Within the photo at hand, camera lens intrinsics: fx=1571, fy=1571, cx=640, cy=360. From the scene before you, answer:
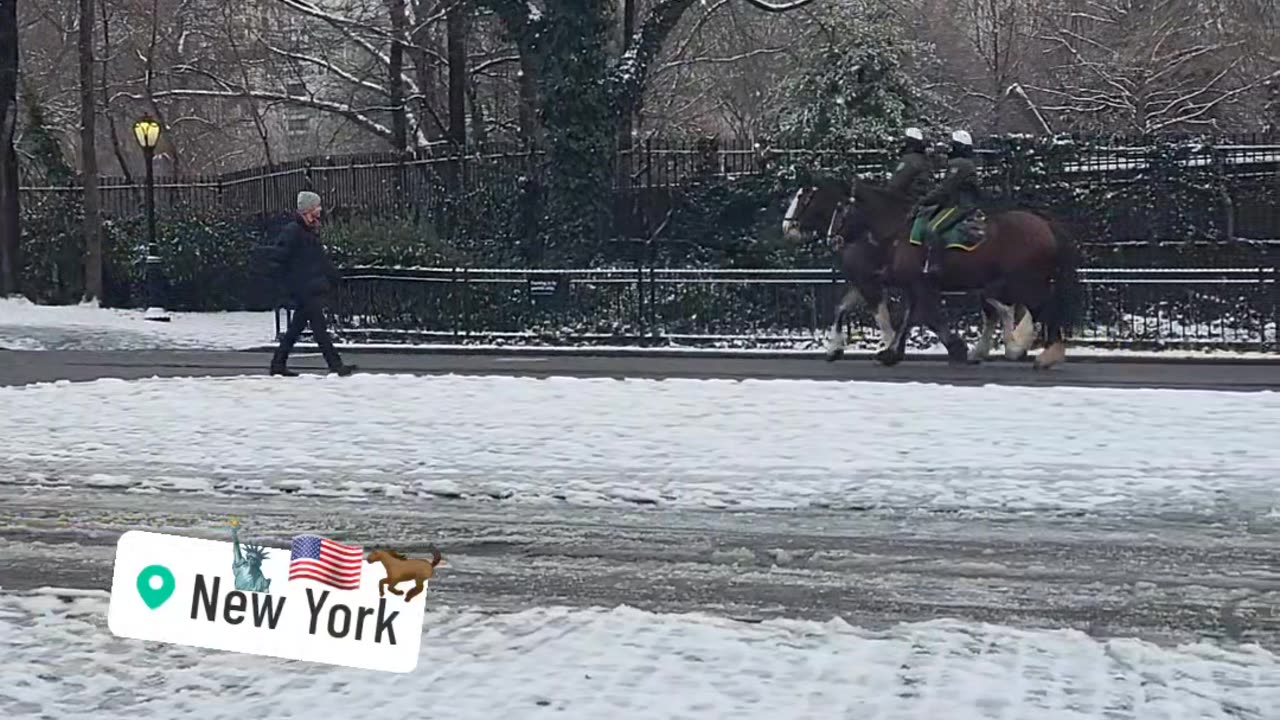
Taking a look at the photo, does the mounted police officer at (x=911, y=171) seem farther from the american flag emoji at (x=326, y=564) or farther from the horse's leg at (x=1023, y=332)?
the american flag emoji at (x=326, y=564)

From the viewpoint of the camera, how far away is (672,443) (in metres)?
11.4

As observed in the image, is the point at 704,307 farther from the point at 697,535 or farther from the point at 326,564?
the point at 326,564

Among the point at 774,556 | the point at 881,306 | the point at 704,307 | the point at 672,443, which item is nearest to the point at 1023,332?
the point at 881,306

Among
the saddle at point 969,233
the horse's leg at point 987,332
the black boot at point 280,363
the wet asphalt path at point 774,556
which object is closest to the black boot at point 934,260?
the saddle at point 969,233

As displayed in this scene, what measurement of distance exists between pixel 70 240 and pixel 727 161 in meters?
14.6

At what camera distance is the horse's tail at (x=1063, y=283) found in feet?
57.1

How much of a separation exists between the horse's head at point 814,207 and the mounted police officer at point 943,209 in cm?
101

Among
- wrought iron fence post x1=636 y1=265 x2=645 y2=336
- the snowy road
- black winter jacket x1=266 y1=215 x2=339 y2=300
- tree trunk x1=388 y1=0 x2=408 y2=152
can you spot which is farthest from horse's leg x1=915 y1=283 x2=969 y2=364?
tree trunk x1=388 y1=0 x2=408 y2=152

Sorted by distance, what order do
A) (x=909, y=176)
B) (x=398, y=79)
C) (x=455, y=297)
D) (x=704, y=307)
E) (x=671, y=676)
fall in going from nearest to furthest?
(x=671, y=676), (x=909, y=176), (x=704, y=307), (x=455, y=297), (x=398, y=79)

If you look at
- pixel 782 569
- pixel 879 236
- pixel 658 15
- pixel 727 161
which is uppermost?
A: pixel 658 15

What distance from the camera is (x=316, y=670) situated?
5641 millimetres

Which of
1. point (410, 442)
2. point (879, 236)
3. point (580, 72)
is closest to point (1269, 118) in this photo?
point (580, 72)

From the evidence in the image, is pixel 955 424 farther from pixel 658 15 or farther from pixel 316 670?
pixel 658 15

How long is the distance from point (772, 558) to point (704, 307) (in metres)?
15.5
